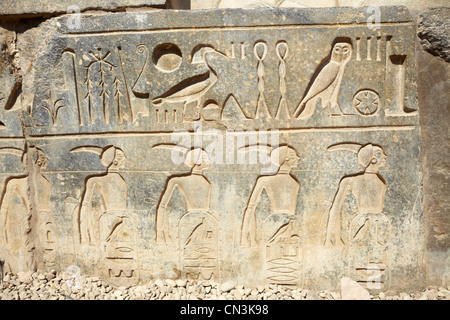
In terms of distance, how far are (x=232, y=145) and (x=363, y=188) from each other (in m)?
0.97

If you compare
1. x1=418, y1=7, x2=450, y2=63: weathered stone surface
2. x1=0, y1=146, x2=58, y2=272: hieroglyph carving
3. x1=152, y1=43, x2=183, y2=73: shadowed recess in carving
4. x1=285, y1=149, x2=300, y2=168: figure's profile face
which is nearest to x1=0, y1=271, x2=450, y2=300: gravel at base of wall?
x1=0, y1=146, x2=58, y2=272: hieroglyph carving

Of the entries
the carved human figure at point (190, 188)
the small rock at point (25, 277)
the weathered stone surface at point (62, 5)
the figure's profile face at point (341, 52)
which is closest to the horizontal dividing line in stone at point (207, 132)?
the carved human figure at point (190, 188)

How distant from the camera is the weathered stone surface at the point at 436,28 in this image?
2572 mm

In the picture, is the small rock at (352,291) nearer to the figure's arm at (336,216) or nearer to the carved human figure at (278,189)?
the figure's arm at (336,216)

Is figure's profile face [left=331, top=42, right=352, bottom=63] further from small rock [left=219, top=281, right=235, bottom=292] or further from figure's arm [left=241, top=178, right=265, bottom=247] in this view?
small rock [left=219, top=281, right=235, bottom=292]

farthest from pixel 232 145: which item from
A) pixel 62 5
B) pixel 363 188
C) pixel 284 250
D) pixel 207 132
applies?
pixel 62 5

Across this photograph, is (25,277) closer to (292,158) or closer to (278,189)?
(278,189)

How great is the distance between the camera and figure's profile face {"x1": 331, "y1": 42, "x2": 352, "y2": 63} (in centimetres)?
258

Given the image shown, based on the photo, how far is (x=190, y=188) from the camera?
278 cm

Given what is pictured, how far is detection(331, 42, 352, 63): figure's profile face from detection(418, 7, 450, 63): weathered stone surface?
0.50 meters

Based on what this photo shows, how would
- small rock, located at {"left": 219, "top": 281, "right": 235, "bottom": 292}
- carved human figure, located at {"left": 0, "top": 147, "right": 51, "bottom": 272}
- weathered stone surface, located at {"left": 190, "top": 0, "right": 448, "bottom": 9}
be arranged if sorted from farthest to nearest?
1. weathered stone surface, located at {"left": 190, "top": 0, "right": 448, "bottom": 9}
2. carved human figure, located at {"left": 0, "top": 147, "right": 51, "bottom": 272}
3. small rock, located at {"left": 219, "top": 281, "right": 235, "bottom": 292}

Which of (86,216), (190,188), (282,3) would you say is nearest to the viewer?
(190,188)

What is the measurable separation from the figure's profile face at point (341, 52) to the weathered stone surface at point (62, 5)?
1.24m

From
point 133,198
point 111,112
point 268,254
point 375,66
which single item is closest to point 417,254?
point 268,254
